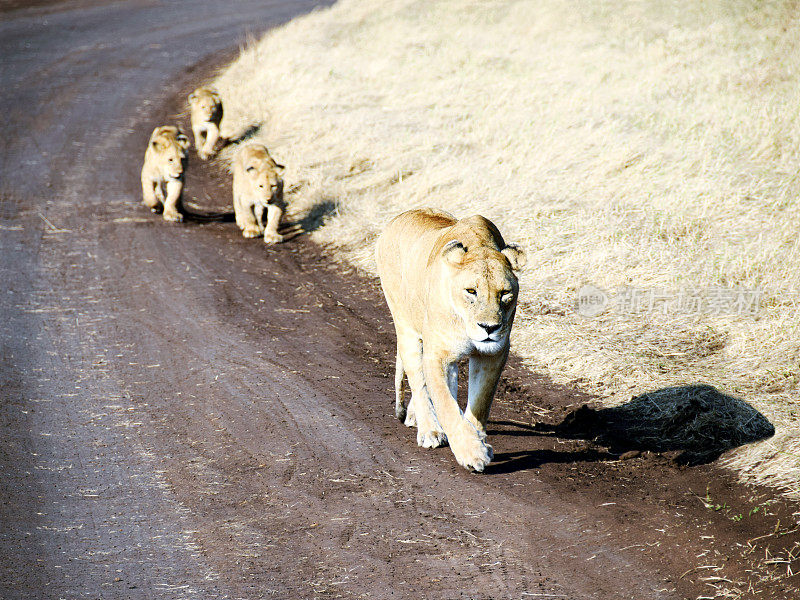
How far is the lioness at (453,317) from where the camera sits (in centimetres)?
525

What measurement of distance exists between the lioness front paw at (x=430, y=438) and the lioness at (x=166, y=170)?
25.8 ft

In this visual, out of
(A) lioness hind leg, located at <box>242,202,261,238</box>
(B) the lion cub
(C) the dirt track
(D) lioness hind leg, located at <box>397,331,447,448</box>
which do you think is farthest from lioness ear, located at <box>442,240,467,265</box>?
(B) the lion cub

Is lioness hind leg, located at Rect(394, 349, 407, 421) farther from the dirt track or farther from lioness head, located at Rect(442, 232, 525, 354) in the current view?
lioness head, located at Rect(442, 232, 525, 354)

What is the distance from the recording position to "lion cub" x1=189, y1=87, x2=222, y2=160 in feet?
53.6

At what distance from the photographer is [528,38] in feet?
68.7

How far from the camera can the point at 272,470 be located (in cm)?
631

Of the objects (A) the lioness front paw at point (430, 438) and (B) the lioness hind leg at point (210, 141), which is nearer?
(A) the lioness front paw at point (430, 438)

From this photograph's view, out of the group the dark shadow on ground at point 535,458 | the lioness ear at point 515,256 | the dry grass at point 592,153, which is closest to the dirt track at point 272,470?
the dark shadow on ground at point 535,458

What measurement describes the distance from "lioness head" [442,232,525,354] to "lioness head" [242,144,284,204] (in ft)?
23.4

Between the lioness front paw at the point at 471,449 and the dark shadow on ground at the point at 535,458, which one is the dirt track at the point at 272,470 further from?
the lioness front paw at the point at 471,449

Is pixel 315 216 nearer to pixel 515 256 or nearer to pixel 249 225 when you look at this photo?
pixel 249 225

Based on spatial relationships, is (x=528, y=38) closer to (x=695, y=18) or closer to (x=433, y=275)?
(x=695, y=18)

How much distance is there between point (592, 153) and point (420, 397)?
7668 millimetres

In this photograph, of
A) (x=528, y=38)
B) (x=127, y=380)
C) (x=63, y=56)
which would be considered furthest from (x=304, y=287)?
(x=63, y=56)
